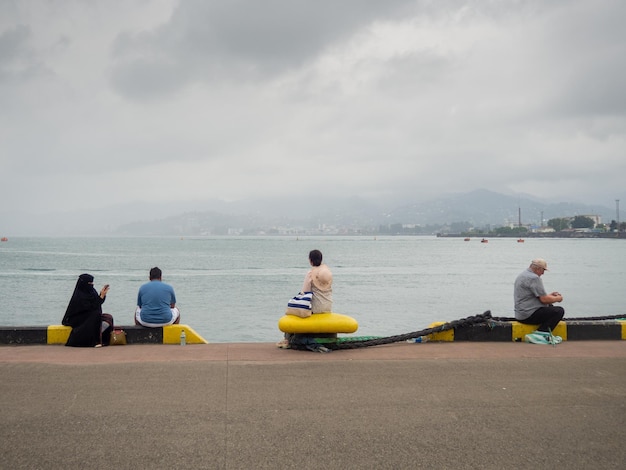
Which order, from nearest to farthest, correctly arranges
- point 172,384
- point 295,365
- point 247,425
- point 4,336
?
point 247,425 < point 172,384 < point 295,365 < point 4,336

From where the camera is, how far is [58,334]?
8703 millimetres

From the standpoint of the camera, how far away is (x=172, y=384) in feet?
20.5

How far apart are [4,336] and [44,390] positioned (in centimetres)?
332

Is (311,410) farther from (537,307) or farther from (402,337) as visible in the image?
(537,307)

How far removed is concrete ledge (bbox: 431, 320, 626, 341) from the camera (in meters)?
9.20

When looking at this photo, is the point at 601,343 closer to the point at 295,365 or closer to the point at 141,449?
the point at 295,365

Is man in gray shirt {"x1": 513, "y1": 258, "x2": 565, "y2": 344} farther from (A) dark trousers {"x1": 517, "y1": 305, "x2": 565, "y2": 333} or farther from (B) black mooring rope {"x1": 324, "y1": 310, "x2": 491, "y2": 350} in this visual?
(B) black mooring rope {"x1": 324, "y1": 310, "x2": 491, "y2": 350}

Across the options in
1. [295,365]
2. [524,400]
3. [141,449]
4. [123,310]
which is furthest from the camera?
[123,310]

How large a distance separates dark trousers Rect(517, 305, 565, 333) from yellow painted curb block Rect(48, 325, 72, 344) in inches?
286

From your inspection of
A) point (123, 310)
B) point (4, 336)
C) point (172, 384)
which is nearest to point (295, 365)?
point (172, 384)

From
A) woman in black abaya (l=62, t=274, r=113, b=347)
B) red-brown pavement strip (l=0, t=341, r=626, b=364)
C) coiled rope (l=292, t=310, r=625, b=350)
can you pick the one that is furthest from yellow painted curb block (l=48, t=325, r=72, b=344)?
coiled rope (l=292, t=310, r=625, b=350)

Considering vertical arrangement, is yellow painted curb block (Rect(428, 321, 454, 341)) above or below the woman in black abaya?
below

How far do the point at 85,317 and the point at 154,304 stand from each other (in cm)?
104

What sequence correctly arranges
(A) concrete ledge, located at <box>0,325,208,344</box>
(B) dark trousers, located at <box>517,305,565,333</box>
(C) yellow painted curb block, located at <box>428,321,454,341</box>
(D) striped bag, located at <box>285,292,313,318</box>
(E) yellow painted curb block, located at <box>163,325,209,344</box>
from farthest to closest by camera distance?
(C) yellow painted curb block, located at <box>428,321,454,341</box>
(B) dark trousers, located at <box>517,305,565,333</box>
(E) yellow painted curb block, located at <box>163,325,209,344</box>
(A) concrete ledge, located at <box>0,325,208,344</box>
(D) striped bag, located at <box>285,292,313,318</box>
